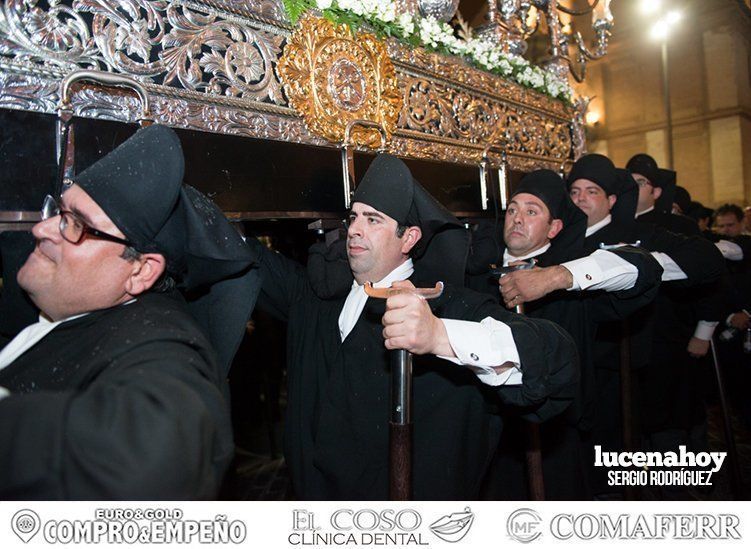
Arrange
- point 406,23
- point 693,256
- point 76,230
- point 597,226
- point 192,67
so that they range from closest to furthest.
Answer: point 76,230
point 192,67
point 406,23
point 693,256
point 597,226

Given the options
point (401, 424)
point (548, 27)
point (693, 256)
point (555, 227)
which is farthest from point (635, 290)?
point (548, 27)

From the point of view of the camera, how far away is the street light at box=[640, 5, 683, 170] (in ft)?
26.8

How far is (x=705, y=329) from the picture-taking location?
14.2 feet

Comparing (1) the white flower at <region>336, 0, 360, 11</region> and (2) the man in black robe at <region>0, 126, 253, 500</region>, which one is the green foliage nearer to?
(1) the white flower at <region>336, 0, 360, 11</region>

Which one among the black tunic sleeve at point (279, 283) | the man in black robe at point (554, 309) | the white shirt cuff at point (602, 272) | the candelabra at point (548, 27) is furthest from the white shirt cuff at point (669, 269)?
the black tunic sleeve at point (279, 283)

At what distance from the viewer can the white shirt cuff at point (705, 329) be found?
430 cm

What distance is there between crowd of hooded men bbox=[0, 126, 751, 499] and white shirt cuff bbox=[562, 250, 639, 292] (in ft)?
0.04

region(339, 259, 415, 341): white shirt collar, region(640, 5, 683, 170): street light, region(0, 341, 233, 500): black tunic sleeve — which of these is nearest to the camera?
region(0, 341, 233, 500): black tunic sleeve

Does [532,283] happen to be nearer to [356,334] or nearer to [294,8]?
[356,334]

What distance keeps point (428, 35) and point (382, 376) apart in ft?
7.02

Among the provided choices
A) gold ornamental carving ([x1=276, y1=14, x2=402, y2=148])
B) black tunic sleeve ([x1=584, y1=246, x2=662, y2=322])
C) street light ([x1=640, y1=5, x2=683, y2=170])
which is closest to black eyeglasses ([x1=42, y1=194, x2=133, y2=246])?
gold ornamental carving ([x1=276, y1=14, x2=402, y2=148])

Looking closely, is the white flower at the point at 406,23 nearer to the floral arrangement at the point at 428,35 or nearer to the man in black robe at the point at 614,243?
the floral arrangement at the point at 428,35

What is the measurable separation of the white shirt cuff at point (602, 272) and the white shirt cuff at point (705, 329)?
2046mm

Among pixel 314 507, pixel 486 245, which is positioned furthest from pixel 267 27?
pixel 314 507
